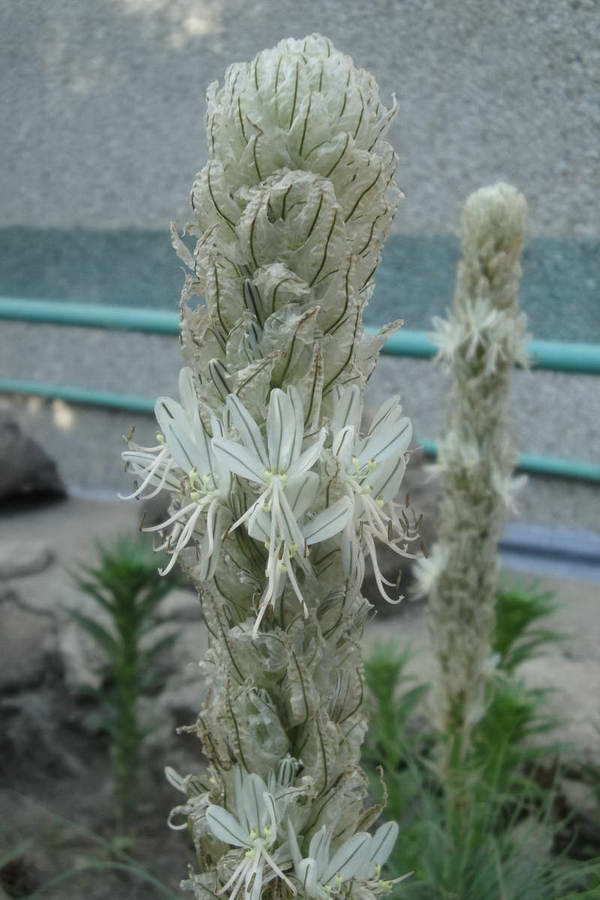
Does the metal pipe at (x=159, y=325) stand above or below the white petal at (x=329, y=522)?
above

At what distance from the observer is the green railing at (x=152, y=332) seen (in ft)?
6.22

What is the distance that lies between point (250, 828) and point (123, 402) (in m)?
2.40

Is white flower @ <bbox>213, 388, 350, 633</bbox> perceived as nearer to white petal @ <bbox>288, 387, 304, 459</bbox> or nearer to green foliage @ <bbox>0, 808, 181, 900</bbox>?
white petal @ <bbox>288, 387, 304, 459</bbox>

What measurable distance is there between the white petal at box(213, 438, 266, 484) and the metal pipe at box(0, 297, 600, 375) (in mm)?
1446

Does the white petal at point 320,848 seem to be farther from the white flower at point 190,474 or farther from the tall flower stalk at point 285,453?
the white flower at point 190,474

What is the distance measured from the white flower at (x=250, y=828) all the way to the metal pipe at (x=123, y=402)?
179cm

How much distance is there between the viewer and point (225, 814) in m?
0.56

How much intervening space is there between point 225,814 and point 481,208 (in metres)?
1.00

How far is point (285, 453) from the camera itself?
0.52 metres

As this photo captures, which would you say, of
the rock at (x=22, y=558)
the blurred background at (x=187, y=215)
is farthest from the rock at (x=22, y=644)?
the rock at (x=22, y=558)

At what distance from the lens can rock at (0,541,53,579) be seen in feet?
8.14

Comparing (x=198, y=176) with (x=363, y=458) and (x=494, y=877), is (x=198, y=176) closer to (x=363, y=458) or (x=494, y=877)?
(x=363, y=458)

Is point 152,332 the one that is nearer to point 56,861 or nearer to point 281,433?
point 56,861

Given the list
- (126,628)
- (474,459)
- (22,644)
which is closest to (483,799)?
(474,459)
